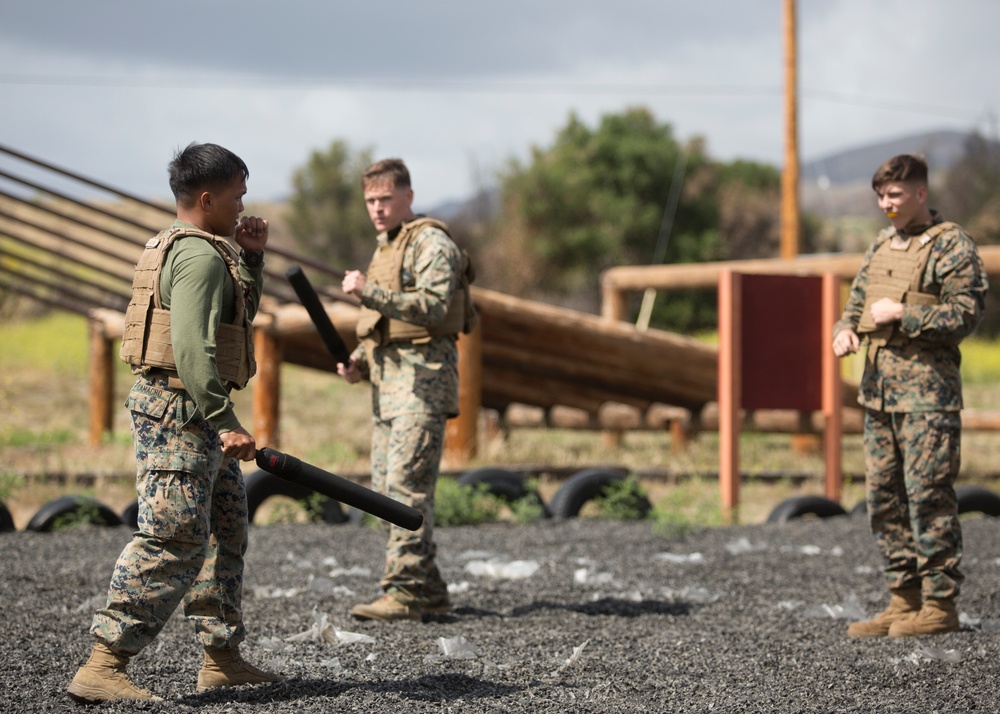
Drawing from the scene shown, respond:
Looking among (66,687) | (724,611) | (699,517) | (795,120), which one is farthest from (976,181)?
(66,687)

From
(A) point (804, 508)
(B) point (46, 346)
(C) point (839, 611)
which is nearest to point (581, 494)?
(A) point (804, 508)

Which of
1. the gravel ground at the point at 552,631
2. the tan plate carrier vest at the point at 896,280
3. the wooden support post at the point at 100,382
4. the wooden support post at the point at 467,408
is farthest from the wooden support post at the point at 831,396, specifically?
the wooden support post at the point at 100,382

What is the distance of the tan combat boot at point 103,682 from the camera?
360 cm

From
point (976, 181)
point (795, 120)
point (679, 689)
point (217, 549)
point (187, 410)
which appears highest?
point (976, 181)

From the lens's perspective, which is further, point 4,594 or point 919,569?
point 4,594

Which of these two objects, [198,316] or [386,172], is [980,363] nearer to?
[386,172]

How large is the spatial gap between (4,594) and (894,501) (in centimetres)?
411

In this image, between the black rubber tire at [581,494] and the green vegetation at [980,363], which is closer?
the black rubber tire at [581,494]

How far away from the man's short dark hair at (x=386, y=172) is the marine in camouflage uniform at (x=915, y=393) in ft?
6.80

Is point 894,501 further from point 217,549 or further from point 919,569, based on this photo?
point 217,549

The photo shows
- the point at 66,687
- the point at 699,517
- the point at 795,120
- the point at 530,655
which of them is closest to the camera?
the point at 66,687

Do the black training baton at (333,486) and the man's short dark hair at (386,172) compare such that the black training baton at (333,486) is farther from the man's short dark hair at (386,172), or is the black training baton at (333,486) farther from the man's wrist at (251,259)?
the man's short dark hair at (386,172)

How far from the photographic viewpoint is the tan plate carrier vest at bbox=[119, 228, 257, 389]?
3633 mm

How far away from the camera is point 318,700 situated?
12.5 ft
